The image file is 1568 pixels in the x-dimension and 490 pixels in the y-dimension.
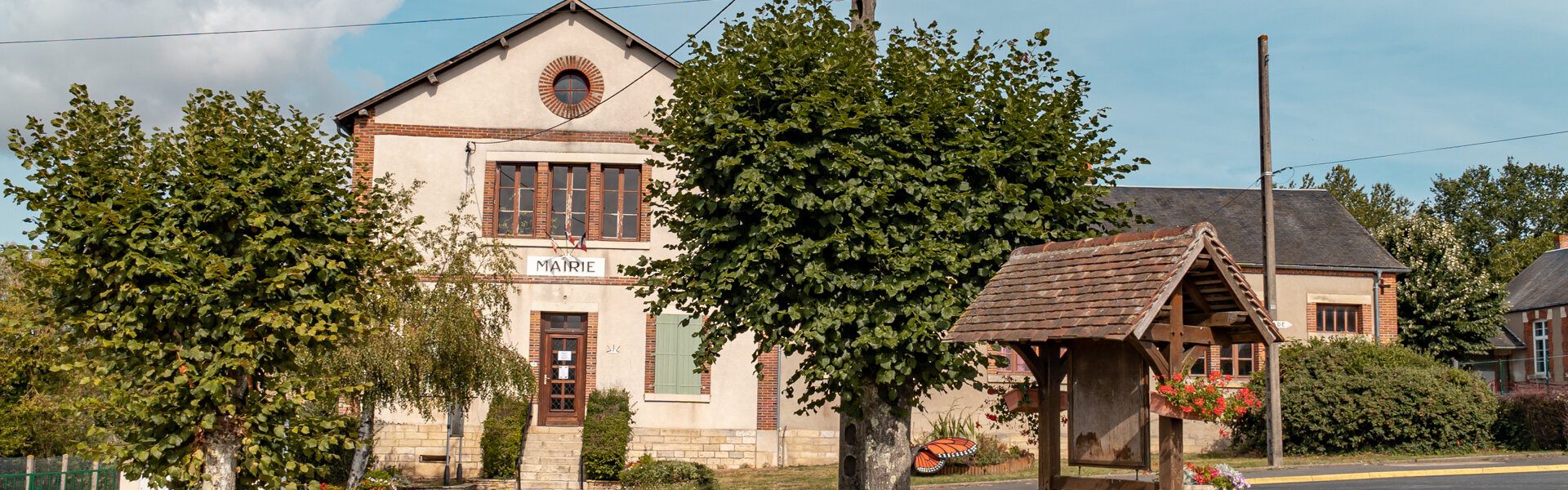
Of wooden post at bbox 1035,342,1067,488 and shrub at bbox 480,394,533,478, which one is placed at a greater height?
wooden post at bbox 1035,342,1067,488

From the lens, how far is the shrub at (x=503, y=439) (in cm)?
2058

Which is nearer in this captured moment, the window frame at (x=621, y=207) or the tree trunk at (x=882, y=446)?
the tree trunk at (x=882, y=446)

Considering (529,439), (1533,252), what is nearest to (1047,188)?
(529,439)

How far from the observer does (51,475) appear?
14102 mm

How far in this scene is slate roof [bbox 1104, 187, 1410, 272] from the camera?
89.9ft

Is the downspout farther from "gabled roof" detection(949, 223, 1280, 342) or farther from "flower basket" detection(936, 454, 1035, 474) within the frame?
"gabled roof" detection(949, 223, 1280, 342)

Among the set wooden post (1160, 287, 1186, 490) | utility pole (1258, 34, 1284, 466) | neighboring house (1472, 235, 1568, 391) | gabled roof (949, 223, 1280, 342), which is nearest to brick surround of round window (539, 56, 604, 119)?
utility pole (1258, 34, 1284, 466)

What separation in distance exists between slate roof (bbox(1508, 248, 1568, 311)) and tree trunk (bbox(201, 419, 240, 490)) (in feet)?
134

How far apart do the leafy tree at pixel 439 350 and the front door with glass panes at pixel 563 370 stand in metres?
4.20

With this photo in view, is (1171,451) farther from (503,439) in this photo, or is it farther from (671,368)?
(503,439)

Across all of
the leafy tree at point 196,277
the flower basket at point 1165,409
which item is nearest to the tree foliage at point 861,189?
the flower basket at point 1165,409

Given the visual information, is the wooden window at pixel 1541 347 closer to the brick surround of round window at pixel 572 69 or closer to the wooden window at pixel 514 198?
the brick surround of round window at pixel 572 69

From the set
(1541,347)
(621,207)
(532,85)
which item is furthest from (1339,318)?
(532,85)

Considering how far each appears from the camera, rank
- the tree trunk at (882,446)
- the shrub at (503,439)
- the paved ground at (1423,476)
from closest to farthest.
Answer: the tree trunk at (882,446)
the paved ground at (1423,476)
the shrub at (503,439)
